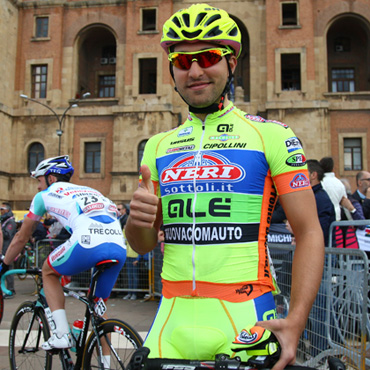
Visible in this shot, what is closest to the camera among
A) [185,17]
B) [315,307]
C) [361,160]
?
[185,17]

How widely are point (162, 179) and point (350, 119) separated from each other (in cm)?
2747

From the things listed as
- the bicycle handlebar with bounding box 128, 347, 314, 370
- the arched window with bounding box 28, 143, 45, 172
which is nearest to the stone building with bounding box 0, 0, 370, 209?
the arched window with bounding box 28, 143, 45, 172

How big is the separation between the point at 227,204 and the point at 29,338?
3.01 m

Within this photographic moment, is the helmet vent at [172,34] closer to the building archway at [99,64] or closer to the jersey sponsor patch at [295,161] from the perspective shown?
the jersey sponsor patch at [295,161]

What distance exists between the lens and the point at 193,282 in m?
1.67

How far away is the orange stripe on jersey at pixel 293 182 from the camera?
1.60 metres

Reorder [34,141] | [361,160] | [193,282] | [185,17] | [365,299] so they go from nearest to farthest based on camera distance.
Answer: [193,282]
[185,17]
[365,299]
[361,160]
[34,141]

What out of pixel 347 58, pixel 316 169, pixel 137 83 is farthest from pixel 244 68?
pixel 316 169

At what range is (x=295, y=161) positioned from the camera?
1.64 metres

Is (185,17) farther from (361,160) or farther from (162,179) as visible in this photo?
(361,160)

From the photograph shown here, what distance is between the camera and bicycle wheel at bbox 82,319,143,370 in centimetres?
290

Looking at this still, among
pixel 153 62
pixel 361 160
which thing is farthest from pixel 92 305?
pixel 153 62

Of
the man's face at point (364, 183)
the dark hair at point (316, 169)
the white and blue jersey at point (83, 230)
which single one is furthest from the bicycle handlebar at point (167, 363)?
the man's face at point (364, 183)

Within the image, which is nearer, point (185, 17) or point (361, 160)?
point (185, 17)
